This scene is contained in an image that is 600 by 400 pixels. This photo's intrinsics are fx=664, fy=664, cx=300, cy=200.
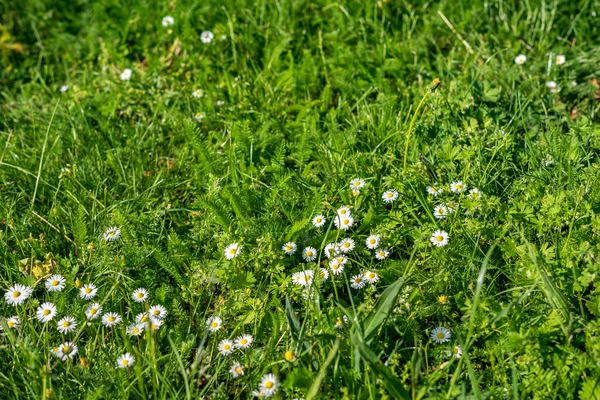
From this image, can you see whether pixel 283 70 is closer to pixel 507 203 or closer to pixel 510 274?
pixel 507 203

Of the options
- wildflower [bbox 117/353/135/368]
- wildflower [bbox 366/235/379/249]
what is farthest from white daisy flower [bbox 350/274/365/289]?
wildflower [bbox 117/353/135/368]

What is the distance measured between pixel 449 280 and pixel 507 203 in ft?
1.74

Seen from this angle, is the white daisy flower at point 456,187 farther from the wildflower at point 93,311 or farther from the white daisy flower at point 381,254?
the wildflower at point 93,311

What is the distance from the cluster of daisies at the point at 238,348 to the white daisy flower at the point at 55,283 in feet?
1.99

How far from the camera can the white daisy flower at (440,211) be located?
2695 mm

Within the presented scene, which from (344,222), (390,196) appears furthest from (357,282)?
(390,196)

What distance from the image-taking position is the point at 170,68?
4031 mm

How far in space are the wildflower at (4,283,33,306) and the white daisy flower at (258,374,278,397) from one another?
3.34 feet

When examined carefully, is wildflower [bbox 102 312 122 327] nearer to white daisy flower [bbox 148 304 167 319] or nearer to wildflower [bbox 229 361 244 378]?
white daisy flower [bbox 148 304 167 319]

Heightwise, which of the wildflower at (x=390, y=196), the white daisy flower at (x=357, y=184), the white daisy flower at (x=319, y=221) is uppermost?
Answer: the white daisy flower at (x=357, y=184)

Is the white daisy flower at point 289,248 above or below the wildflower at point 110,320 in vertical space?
above

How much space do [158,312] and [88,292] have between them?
294 millimetres

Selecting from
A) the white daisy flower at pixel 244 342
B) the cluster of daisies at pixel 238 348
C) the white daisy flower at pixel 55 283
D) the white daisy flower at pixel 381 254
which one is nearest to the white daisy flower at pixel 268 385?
the cluster of daisies at pixel 238 348

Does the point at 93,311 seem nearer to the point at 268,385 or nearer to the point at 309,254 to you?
the point at 268,385
